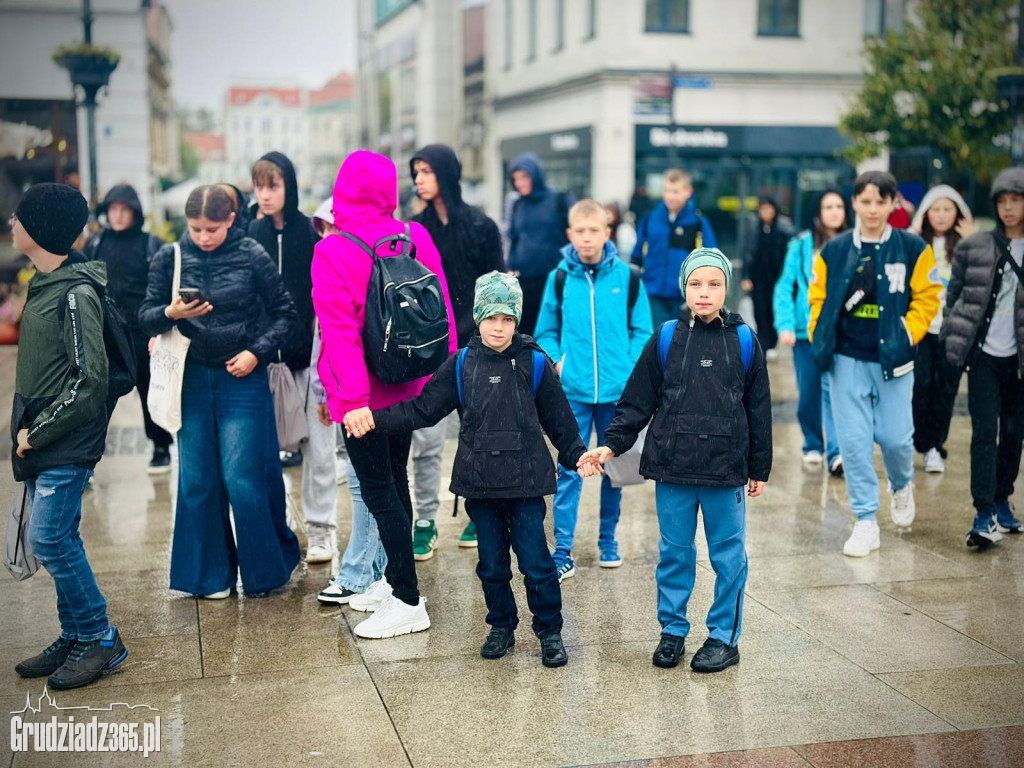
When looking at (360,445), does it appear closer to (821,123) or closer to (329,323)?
(329,323)

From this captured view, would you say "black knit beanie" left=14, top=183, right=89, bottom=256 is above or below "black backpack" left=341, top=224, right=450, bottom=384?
above

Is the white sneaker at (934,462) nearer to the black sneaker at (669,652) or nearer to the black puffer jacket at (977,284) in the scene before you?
the black puffer jacket at (977,284)

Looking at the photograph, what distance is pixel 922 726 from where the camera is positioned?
4488 mm

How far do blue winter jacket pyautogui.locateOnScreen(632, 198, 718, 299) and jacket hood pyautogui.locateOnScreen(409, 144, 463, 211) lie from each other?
328 cm

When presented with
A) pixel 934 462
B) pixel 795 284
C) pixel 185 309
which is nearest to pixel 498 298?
pixel 185 309

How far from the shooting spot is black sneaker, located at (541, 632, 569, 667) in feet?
16.6

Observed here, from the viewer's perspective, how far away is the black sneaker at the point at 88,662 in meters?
4.86

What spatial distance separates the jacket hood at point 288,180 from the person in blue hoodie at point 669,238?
3.64 meters

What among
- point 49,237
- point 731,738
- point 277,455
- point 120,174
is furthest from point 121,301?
point 120,174

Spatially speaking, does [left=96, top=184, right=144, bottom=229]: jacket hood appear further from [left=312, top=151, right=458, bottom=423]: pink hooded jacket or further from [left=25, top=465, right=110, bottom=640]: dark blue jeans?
[left=25, top=465, right=110, bottom=640]: dark blue jeans

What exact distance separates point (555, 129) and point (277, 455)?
95.2ft


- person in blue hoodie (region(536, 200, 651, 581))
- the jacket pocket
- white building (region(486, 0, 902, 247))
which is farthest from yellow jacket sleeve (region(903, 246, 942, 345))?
white building (region(486, 0, 902, 247))

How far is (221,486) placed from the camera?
19.7 ft
